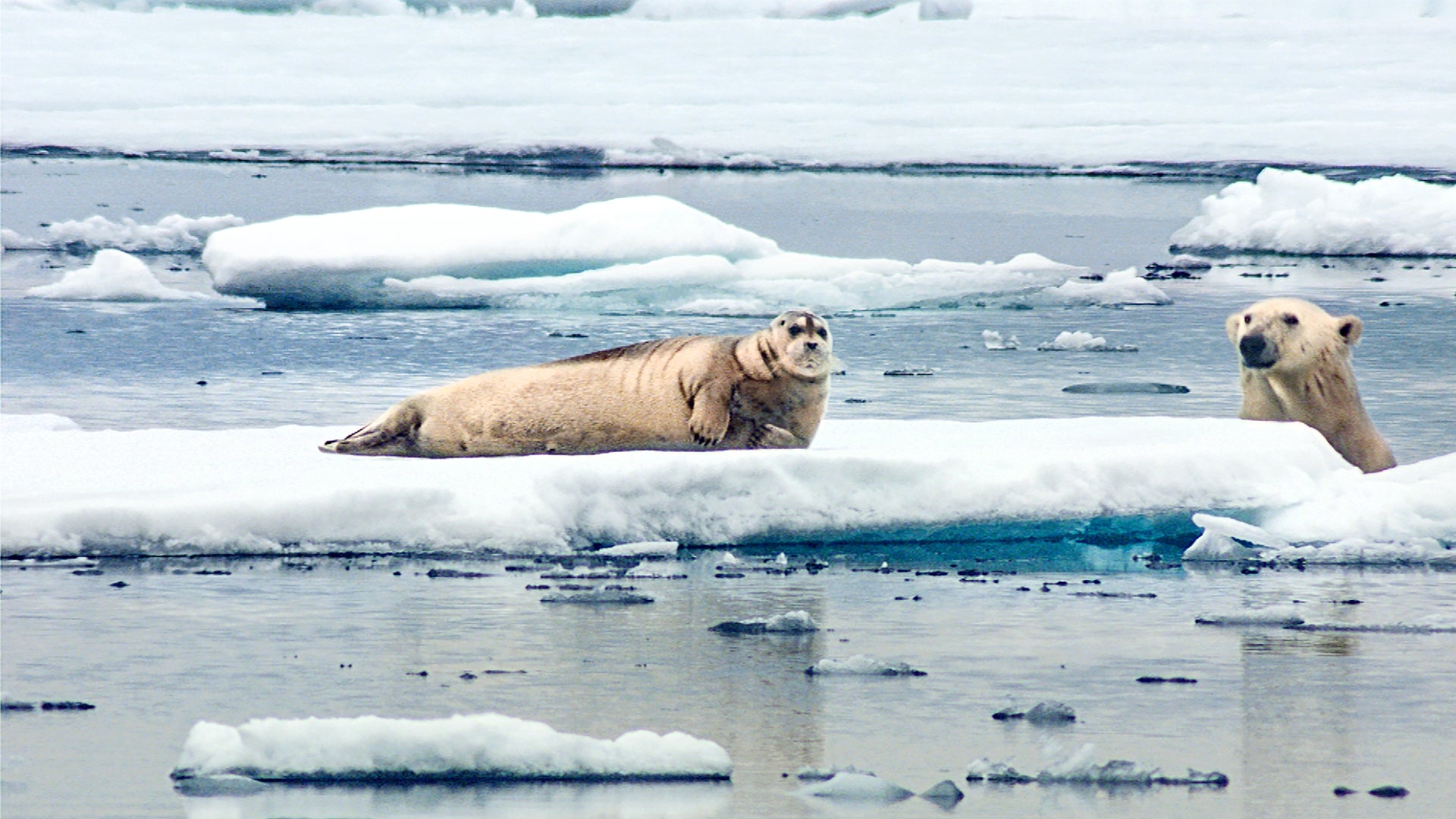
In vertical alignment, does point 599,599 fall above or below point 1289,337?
below

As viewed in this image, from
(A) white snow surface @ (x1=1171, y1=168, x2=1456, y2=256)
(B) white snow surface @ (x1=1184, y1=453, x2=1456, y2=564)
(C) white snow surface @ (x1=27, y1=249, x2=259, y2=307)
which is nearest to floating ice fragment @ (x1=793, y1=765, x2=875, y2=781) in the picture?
(B) white snow surface @ (x1=1184, y1=453, x2=1456, y2=564)

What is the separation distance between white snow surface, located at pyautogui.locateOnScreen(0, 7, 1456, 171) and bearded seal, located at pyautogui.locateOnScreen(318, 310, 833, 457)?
669 inches

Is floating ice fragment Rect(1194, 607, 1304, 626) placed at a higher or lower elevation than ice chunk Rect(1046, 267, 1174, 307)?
lower

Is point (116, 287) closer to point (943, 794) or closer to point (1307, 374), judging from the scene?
point (1307, 374)

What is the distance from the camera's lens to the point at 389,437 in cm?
746

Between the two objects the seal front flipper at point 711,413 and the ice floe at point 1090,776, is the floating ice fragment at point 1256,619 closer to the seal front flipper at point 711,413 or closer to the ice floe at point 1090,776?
the ice floe at point 1090,776

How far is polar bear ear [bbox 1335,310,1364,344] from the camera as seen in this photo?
8039 millimetres

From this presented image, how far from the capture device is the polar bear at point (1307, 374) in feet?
26.1

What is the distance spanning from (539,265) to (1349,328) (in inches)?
313

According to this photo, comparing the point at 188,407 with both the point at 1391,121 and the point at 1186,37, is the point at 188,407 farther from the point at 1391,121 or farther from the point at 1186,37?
the point at 1186,37

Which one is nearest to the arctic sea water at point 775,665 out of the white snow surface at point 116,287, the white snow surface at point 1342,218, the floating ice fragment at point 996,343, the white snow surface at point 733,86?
the floating ice fragment at point 996,343

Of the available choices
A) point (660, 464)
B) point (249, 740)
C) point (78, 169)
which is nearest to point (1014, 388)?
point (660, 464)

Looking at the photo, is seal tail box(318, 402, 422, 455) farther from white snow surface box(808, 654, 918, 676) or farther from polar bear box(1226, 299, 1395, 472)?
white snow surface box(808, 654, 918, 676)

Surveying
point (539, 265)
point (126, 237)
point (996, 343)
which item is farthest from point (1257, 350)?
point (126, 237)
